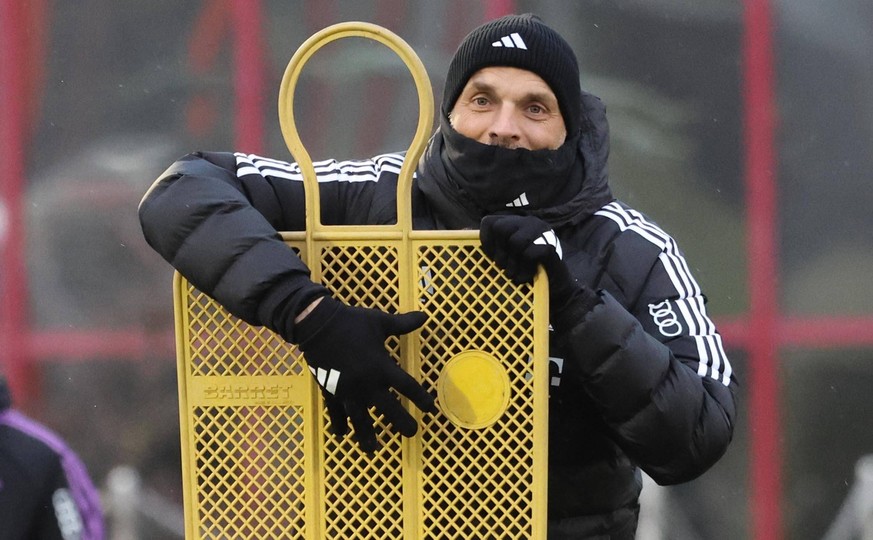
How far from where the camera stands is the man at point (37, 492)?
290 cm

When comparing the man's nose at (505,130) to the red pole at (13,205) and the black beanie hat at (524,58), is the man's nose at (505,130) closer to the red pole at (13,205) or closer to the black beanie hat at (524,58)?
the black beanie hat at (524,58)

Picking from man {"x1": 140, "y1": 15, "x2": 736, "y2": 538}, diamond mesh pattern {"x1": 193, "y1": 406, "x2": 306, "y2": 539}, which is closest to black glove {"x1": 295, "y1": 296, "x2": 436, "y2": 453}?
man {"x1": 140, "y1": 15, "x2": 736, "y2": 538}

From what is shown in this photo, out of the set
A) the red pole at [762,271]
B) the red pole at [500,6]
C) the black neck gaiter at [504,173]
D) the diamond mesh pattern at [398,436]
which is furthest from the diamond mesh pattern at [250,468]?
the red pole at [762,271]

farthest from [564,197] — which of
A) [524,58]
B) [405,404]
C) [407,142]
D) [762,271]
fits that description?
[762,271]

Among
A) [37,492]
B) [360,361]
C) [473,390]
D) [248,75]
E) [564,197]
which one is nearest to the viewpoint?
[360,361]

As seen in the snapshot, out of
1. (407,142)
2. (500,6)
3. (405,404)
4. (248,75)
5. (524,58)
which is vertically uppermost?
(500,6)

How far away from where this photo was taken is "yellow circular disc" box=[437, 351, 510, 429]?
2361mm

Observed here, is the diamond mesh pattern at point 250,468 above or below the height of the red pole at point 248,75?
below

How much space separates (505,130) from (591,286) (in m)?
0.34

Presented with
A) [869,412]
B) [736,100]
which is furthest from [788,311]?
[736,100]

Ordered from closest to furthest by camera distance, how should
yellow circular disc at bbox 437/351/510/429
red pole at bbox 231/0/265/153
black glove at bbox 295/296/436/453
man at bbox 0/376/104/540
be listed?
black glove at bbox 295/296/436/453 → yellow circular disc at bbox 437/351/510/429 → man at bbox 0/376/104/540 → red pole at bbox 231/0/265/153

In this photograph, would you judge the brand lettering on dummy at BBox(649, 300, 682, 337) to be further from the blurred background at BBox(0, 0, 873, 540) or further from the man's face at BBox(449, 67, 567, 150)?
the blurred background at BBox(0, 0, 873, 540)

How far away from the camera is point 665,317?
8.87 ft

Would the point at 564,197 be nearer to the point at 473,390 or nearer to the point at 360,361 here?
the point at 473,390
